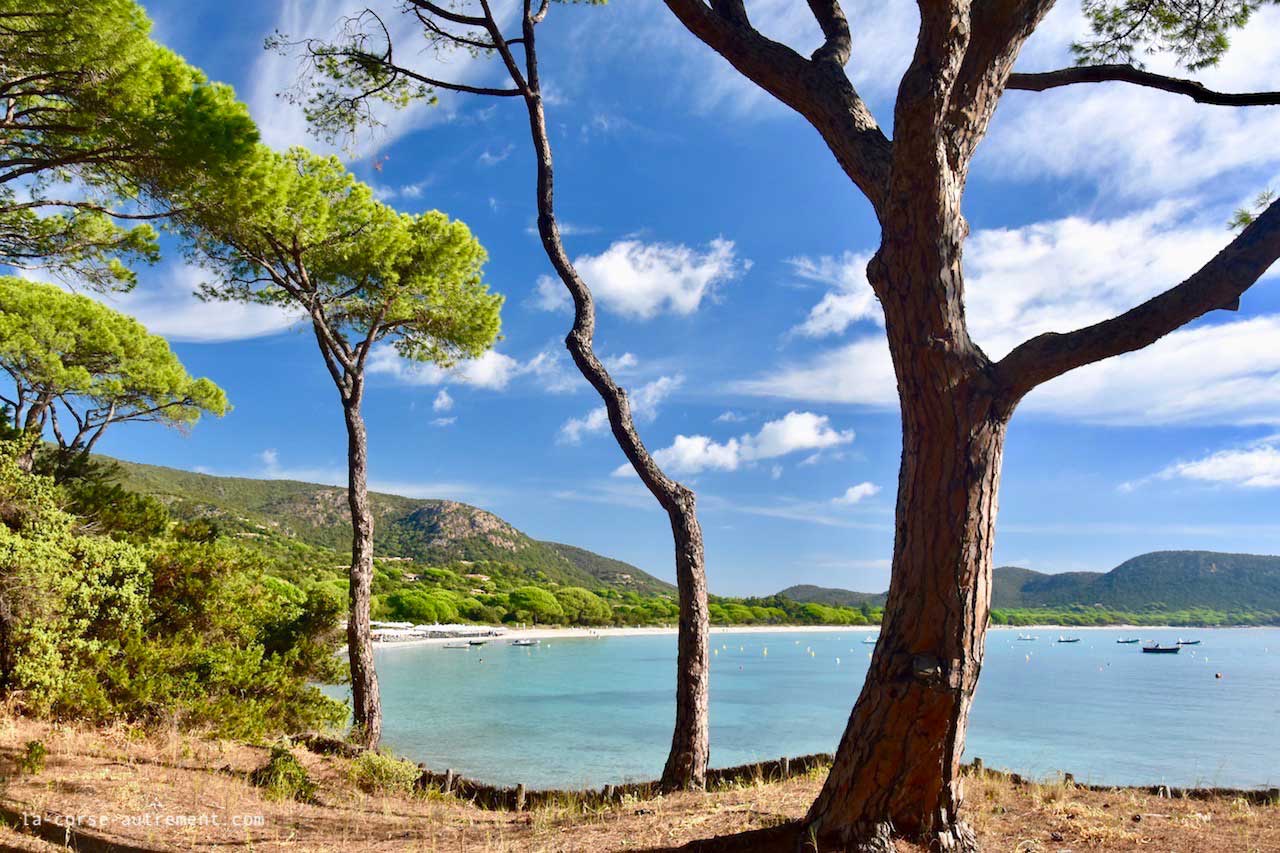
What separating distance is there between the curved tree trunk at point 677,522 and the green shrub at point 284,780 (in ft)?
11.1

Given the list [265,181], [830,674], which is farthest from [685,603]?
[830,674]

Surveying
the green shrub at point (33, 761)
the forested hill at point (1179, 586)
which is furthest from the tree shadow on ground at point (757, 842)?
the forested hill at point (1179, 586)

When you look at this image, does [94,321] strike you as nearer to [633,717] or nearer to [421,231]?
[421,231]

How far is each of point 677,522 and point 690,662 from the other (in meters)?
1.07

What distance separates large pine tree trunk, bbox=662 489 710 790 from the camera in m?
5.91

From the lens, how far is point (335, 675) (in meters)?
10.9

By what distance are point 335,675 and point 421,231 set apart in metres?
6.39

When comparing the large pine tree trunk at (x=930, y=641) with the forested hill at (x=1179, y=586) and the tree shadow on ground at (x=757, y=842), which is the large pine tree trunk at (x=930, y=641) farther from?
the forested hill at (x=1179, y=586)

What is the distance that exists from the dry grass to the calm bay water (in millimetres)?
7078

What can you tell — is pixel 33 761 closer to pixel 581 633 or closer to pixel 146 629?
pixel 146 629

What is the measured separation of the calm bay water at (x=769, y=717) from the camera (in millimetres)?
17234

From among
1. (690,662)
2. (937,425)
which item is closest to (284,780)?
(690,662)

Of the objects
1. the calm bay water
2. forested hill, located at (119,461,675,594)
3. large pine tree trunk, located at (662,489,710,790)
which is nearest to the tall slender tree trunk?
large pine tree trunk, located at (662,489,710,790)

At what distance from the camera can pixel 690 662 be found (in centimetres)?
593
